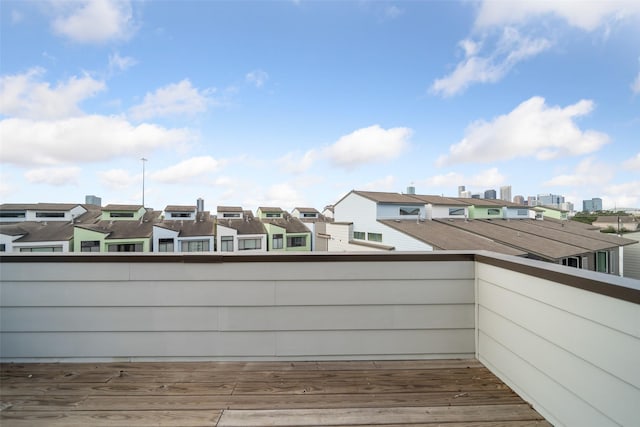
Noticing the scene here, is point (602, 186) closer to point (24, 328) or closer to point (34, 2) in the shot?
point (24, 328)

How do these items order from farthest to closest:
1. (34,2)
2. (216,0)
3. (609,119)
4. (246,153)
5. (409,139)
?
(409,139), (609,119), (246,153), (216,0), (34,2)

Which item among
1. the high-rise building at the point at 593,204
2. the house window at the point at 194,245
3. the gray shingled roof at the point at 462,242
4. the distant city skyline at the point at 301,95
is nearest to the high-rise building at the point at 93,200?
the distant city skyline at the point at 301,95

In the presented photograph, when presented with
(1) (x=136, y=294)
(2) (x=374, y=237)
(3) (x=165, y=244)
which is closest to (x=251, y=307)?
(1) (x=136, y=294)

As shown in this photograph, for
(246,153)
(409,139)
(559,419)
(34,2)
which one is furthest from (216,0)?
(409,139)

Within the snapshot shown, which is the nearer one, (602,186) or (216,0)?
(216,0)

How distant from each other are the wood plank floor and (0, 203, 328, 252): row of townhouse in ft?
21.3

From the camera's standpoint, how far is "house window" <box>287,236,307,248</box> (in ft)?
61.6

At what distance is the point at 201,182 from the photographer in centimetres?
667

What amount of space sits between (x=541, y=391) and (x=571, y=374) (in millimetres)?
203

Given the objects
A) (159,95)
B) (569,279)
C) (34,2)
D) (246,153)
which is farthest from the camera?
(246,153)

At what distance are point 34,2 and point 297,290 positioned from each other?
13.8 ft

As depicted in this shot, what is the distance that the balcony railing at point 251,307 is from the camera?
1582 mm

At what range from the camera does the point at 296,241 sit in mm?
19156

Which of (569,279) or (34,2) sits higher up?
(34,2)
